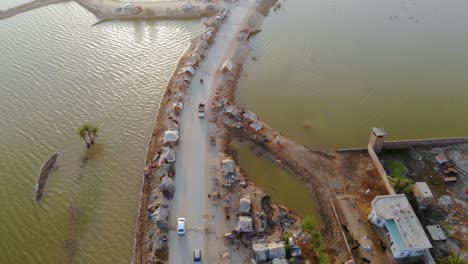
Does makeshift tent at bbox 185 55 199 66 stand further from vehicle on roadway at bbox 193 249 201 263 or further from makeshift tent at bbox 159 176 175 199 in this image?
vehicle on roadway at bbox 193 249 201 263

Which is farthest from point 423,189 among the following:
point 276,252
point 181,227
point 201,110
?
point 201,110

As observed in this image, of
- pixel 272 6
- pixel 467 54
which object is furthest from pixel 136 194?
pixel 467 54

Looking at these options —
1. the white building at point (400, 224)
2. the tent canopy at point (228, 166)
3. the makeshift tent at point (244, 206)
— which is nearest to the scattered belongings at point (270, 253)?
the makeshift tent at point (244, 206)

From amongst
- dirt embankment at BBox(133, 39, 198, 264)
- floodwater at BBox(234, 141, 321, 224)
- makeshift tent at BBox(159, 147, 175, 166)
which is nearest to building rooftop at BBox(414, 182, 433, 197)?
floodwater at BBox(234, 141, 321, 224)

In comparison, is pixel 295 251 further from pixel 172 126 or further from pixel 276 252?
pixel 172 126

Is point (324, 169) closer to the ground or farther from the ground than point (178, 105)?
closer to the ground

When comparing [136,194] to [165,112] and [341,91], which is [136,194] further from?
[341,91]
